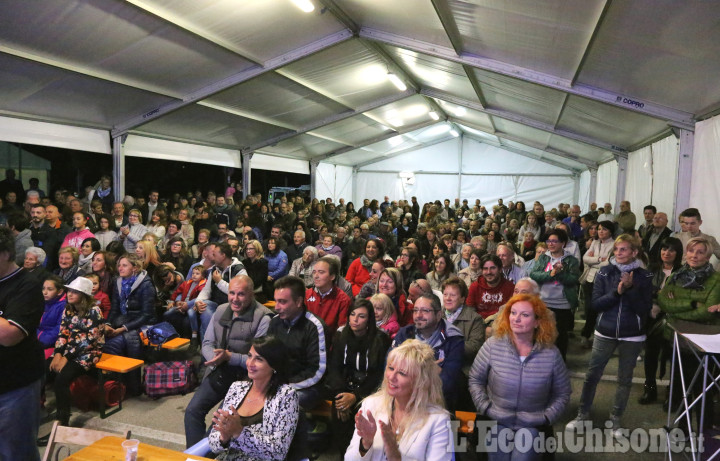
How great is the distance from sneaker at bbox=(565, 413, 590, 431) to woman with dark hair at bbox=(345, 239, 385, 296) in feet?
8.70

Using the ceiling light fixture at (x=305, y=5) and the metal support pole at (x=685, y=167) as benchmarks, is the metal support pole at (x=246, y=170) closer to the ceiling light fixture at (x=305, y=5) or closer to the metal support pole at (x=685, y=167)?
the ceiling light fixture at (x=305, y=5)

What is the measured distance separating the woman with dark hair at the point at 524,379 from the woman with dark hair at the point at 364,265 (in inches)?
118

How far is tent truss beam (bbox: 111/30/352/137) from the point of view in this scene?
8.04 metres

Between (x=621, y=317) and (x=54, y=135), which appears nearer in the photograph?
(x=621, y=317)

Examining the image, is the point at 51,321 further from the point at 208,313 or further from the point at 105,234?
the point at 105,234

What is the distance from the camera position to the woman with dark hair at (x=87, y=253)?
5.31 meters

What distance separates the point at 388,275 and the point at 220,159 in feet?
31.2

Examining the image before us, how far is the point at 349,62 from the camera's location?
934 cm

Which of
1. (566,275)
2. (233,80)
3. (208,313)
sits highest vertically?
(233,80)

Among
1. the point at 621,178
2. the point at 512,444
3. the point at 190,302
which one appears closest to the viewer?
the point at 512,444

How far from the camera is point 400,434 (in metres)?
2.12

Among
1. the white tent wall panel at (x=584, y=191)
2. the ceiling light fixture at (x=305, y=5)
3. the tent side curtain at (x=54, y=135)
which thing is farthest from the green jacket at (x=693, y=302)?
the white tent wall panel at (x=584, y=191)

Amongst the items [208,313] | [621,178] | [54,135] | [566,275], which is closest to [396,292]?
[566,275]

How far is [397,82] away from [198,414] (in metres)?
8.99
